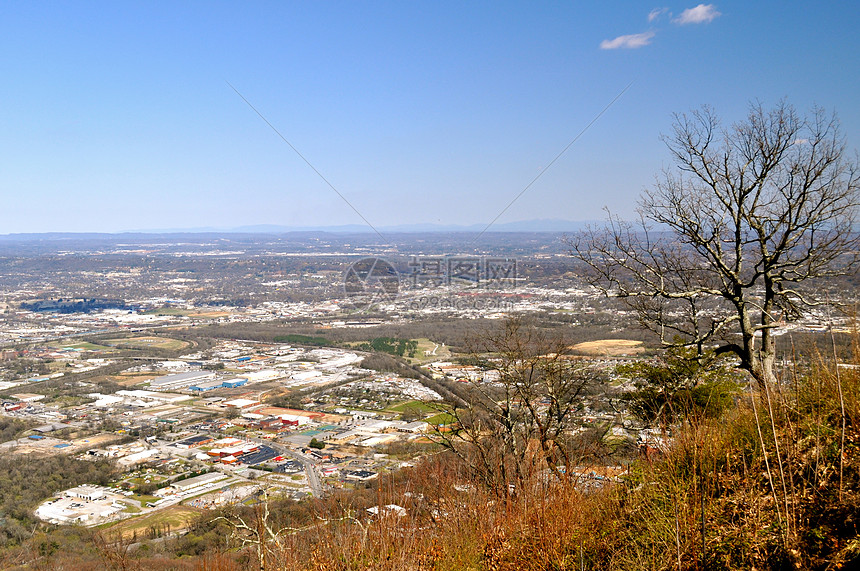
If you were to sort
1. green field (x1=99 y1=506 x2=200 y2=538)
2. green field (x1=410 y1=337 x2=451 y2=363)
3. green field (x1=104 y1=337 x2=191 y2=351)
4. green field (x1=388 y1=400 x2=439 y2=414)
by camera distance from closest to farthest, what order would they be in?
1. green field (x1=99 y1=506 x2=200 y2=538)
2. green field (x1=388 y1=400 x2=439 y2=414)
3. green field (x1=410 y1=337 x2=451 y2=363)
4. green field (x1=104 y1=337 x2=191 y2=351)

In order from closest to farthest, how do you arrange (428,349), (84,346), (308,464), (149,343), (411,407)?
(308,464) → (411,407) → (428,349) → (84,346) → (149,343)

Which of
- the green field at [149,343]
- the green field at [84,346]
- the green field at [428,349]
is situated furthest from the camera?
the green field at [149,343]

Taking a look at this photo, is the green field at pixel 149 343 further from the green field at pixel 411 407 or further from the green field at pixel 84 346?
the green field at pixel 411 407

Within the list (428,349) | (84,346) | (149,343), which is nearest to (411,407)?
(428,349)

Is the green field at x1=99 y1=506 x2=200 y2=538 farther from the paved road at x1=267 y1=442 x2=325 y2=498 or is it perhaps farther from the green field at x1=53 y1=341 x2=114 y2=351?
the green field at x1=53 y1=341 x2=114 y2=351

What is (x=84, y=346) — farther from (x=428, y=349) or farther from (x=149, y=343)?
(x=428, y=349)

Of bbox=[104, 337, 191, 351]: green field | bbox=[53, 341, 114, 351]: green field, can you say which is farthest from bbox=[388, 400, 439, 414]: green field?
bbox=[53, 341, 114, 351]: green field

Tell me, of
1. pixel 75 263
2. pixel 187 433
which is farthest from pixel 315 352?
pixel 75 263

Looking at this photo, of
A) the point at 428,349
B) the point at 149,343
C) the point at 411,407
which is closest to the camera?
the point at 411,407

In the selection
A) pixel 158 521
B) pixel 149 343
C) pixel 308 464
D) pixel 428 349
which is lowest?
pixel 149 343

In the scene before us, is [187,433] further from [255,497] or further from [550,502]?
[550,502]

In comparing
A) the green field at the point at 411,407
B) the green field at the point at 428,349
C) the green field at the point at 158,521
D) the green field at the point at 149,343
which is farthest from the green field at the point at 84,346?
the green field at the point at 158,521
